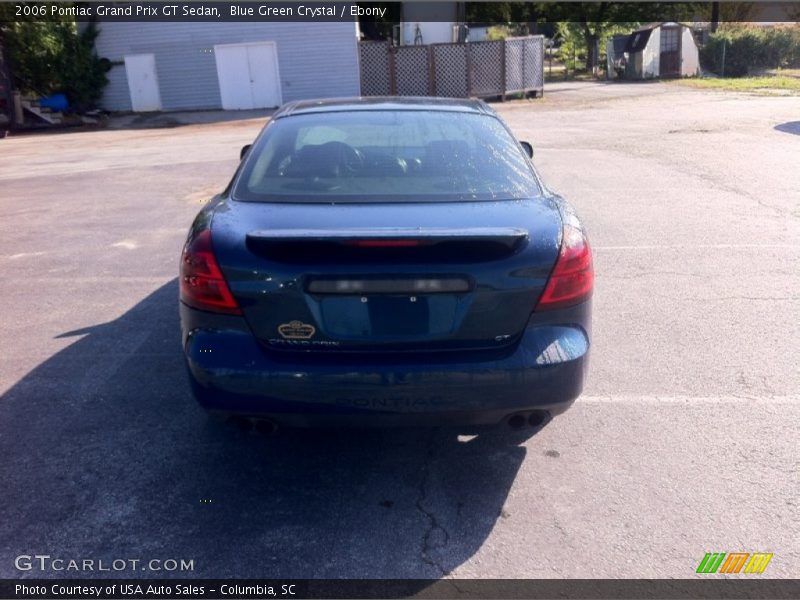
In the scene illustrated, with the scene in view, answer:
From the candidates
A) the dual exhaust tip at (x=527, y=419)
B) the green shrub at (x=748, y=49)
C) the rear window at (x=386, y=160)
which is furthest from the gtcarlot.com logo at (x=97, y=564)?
the green shrub at (x=748, y=49)

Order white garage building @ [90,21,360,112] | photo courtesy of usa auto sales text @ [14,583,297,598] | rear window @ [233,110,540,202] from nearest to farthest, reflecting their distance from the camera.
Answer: photo courtesy of usa auto sales text @ [14,583,297,598], rear window @ [233,110,540,202], white garage building @ [90,21,360,112]

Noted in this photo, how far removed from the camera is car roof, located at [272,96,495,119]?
4438 millimetres

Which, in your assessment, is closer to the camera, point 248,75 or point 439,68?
point 439,68

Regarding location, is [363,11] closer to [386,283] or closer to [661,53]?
[661,53]

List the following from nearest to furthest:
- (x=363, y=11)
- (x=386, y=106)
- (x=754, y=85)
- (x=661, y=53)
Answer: (x=386, y=106) < (x=754, y=85) < (x=661, y=53) < (x=363, y=11)

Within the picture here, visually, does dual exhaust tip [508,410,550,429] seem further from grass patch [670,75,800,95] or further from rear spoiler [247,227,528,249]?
grass patch [670,75,800,95]

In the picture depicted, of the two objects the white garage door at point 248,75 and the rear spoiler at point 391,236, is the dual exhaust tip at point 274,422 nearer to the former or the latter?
the rear spoiler at point 391,236

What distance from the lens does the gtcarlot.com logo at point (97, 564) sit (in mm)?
2889

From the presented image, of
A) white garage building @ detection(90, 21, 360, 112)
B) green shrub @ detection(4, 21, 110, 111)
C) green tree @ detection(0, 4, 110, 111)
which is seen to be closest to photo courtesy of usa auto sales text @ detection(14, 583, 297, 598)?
white garage building @ detection(90, 21, 360, 112)

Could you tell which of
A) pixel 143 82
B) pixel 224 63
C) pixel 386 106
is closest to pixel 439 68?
pixel 224 63

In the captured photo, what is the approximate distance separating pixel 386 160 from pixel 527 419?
1.54 m

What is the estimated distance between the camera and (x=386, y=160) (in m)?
3.90

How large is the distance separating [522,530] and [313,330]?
3.90 ft

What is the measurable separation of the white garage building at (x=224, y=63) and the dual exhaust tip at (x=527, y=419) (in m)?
26.9
